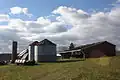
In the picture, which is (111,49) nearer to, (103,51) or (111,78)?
(103,51)

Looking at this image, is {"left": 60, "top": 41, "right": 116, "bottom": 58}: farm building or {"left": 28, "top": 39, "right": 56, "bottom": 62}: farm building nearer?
{"left": 60, "top": 41, "right": 116, "bottom": 58}: farm building

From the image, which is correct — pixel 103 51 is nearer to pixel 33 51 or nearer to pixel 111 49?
pixel 111 49

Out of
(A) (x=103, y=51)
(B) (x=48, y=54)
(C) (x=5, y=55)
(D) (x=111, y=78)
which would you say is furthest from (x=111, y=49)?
(C) (x=5, y=55)

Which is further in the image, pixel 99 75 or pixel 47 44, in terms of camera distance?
pixel 47 44

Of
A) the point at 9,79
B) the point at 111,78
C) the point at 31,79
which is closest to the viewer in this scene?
the point at 111,78

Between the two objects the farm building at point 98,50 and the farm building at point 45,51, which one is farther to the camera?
the farm building at point 45,51

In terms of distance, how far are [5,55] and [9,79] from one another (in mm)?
101192

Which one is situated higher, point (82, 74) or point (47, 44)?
point (47, 44)

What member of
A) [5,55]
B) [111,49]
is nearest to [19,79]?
[111,49]

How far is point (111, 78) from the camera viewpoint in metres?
21.5

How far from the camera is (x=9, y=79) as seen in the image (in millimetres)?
30219

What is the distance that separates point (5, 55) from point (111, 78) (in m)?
112

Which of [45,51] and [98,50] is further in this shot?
[45,51]

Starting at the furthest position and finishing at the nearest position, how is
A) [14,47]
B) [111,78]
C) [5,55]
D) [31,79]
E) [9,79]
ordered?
1. [5,55]
2. [14,47]
3. [9,79]
4. [31,79]
5. [111,78]
